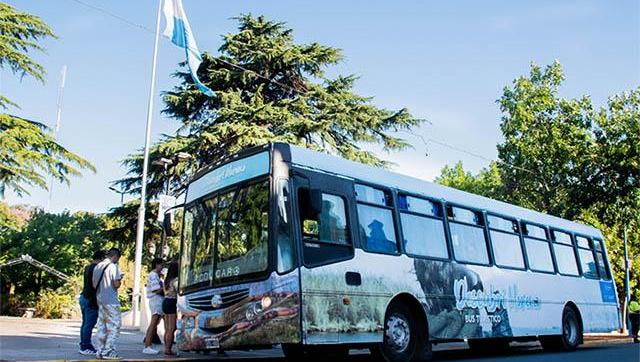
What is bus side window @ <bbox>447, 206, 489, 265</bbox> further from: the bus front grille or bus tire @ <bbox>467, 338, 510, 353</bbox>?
the bus front grille

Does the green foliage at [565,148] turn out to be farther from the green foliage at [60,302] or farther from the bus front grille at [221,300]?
the bus front grille at [221,300]

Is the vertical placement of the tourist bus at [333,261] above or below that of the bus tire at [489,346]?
above

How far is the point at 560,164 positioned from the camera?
112ft

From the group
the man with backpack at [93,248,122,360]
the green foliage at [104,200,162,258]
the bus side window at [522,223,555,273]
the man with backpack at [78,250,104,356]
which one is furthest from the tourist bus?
the green foliage at [104,200,162,258]

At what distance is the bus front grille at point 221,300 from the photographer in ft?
26.3

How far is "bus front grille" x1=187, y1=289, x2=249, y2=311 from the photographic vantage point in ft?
26.3

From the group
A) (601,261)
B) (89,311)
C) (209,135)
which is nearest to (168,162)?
(209,135)

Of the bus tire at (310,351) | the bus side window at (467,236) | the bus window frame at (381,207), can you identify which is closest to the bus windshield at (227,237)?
the bus tire at (310,351)

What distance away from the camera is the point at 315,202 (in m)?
8.07

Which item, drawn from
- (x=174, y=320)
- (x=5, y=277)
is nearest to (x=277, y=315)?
(x=174, y=320)

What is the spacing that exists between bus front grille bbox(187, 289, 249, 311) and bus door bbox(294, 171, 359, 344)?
0.82 meters

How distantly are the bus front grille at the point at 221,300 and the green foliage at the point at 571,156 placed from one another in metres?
26.9

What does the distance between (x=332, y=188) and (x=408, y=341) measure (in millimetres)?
2641

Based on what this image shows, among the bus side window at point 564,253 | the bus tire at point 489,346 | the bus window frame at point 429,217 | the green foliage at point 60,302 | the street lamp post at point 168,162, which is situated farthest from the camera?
the green foliage at point 60,302
